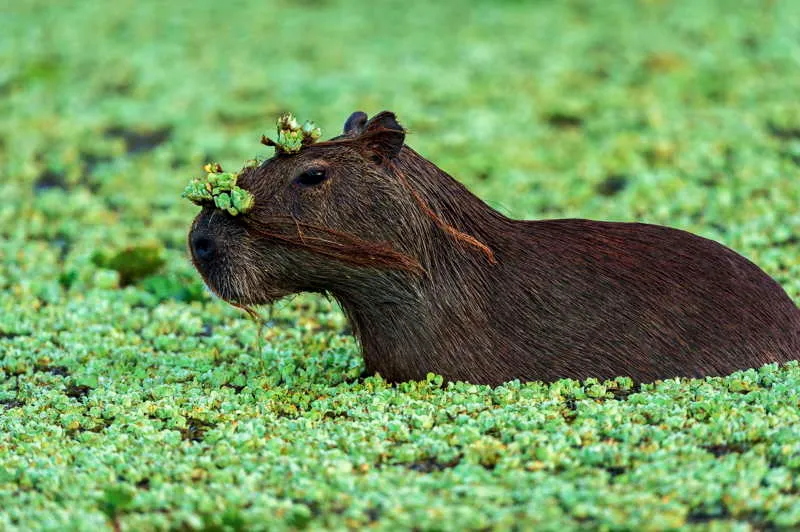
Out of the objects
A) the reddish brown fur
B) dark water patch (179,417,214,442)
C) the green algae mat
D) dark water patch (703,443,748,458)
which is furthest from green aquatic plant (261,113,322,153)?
dark water patch (703,443,748,458)

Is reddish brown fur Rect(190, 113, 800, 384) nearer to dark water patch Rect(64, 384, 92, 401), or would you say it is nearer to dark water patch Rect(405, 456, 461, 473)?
dark water patch Rect(405, 456, 461, 473)

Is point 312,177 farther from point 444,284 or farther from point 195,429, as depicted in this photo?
point 195,429

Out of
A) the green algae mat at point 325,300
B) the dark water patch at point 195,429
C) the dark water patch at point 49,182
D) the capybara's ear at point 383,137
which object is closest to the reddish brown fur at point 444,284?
the capybara's ear at point 383,137

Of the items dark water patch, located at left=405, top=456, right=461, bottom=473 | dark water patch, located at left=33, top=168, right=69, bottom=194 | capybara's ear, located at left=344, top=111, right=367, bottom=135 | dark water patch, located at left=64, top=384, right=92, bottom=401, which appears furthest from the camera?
dark water patch, located at left=33, top=168, right=69, bottom=194

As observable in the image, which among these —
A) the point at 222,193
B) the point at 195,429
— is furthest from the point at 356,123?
the point at 195,429

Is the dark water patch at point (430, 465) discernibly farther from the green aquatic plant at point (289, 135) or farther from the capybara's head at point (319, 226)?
the green aquatic plant at point (289, 135)
